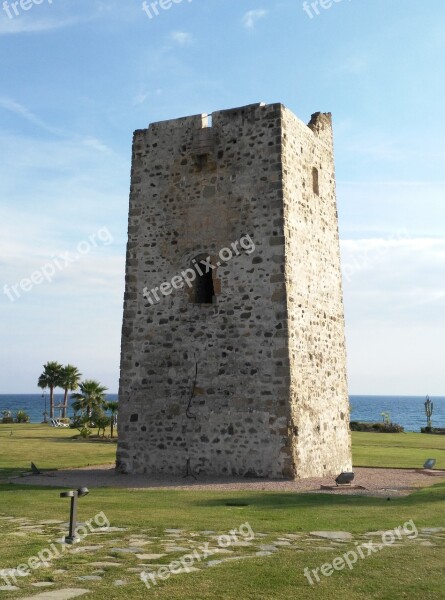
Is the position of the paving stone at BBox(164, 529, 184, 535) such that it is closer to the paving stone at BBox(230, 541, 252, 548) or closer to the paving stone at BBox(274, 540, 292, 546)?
the paving stone at BBox(230, 541, 252, 548)

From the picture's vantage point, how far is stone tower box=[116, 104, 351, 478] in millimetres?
14820

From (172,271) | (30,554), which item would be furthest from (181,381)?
(30,554)

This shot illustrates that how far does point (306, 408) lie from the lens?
50.0ft

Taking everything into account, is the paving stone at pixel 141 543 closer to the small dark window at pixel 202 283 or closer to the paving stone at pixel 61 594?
the paving stone at pixel 61 594

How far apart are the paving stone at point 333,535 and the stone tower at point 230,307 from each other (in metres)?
6.56

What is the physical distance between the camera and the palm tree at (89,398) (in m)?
36.8

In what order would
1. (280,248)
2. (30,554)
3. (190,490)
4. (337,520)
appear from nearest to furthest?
(30,554) → (337,520) → (190,490) → (280,248)

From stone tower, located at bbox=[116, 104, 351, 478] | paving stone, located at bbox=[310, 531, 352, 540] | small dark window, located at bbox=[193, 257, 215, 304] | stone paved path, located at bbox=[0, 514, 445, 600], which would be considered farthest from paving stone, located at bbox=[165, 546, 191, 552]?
small dark window, located at bbox=[193, 257, 215, 304]

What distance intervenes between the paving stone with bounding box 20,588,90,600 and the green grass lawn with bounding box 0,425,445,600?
12cm

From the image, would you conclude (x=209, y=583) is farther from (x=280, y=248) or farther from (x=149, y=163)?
(x=149, y=163)

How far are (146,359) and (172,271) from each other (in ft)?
7.63

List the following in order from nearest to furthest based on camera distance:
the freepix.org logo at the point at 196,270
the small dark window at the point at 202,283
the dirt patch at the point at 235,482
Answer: the dirt patch at the point at 235,482 → the freepix.org logo at the point at 196,270 → the small dark window at the point at 202,283

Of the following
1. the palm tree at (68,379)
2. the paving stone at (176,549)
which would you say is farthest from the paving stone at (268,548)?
the palm tree at (68,379)

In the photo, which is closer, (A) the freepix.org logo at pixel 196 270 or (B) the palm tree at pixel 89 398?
(A) the freepix.org logo at pixel 196 270
